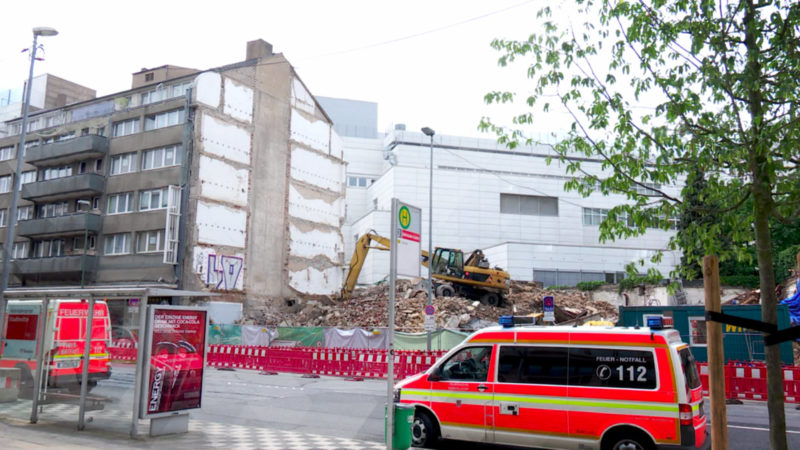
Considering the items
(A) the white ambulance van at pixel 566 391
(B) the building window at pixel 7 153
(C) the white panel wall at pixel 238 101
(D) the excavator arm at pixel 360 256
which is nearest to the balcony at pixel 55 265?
(B) the building window at pixel 7 153

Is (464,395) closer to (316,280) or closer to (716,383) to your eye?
(716,383)

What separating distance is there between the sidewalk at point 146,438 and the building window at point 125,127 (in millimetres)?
35876

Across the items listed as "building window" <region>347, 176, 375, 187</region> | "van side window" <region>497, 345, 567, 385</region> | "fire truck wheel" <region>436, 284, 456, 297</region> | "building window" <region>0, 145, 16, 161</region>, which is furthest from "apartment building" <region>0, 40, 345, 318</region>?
"van side window" <region>497, 345, 567, 385</region>

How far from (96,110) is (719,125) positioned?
160 feet

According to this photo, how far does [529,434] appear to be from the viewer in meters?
9.13

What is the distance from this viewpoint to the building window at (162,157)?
134 feet

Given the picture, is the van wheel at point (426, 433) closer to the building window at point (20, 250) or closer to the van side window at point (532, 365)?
the van side window at point (532, 365)

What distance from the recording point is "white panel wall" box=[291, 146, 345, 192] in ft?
157

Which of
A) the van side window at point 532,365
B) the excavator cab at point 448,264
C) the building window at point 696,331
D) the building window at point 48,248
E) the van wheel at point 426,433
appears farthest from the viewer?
the building window at point 48,248

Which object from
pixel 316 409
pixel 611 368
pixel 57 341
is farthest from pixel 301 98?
pixel 611 368

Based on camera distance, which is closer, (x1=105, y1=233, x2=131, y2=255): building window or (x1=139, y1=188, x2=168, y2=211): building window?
(x1=139, y1=188, x2=168, y2=211): building window

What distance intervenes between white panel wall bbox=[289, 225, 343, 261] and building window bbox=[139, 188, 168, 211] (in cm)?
935

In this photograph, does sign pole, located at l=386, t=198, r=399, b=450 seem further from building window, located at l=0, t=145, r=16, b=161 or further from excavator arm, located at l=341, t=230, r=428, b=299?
building window, located at l=0, t=145, r=16, b=161

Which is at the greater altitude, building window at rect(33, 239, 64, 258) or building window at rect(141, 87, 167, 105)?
building window at rect(141, 87, 167, 105)
